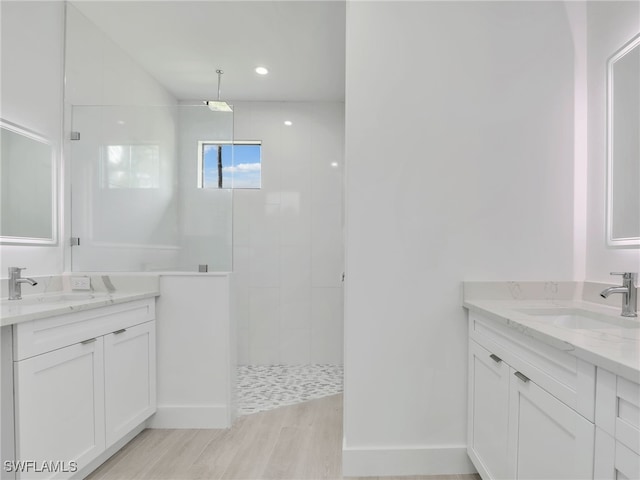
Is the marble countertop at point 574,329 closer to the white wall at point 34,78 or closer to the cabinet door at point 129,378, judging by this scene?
the cabinet door at point 129,378

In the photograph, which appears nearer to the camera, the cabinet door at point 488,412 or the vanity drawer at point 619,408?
the vanity drawer at point 619,408

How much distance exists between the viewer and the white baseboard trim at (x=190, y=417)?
241 cm

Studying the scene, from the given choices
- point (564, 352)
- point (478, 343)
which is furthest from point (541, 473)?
point (478, 343)

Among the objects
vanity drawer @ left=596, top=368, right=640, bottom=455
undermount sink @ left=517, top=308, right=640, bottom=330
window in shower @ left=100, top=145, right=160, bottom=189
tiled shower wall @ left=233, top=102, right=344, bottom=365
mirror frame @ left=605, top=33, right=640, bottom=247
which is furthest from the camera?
tiled shower wall @ left=233, top=102, right=344, bottom=365

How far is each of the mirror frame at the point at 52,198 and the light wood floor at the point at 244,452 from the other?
129 cm

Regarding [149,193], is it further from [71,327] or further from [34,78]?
[71,327]

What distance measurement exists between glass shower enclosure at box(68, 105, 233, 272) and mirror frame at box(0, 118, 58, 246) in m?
0.17

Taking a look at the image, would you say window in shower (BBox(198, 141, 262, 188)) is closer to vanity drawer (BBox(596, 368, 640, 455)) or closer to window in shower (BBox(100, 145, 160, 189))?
window in shower (BBox(100, 145, 160, 189))

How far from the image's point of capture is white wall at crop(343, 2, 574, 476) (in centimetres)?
193

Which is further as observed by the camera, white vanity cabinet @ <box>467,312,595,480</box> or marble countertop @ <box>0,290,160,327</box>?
marble countertop @ <box>0,290,160,327</box>

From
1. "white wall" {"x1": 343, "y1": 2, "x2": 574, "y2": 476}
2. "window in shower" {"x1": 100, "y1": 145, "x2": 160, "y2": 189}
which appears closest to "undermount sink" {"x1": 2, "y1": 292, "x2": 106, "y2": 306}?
"window in shower" {"x1": 100, "y1": 145, "x2": 160, "y2": 189}

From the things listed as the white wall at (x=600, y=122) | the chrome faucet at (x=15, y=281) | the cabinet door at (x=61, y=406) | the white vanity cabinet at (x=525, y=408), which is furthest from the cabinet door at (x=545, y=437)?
the chrome faucet at (x=15, y=281)

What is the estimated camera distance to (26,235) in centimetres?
206

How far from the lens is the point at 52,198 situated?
2270 mm
